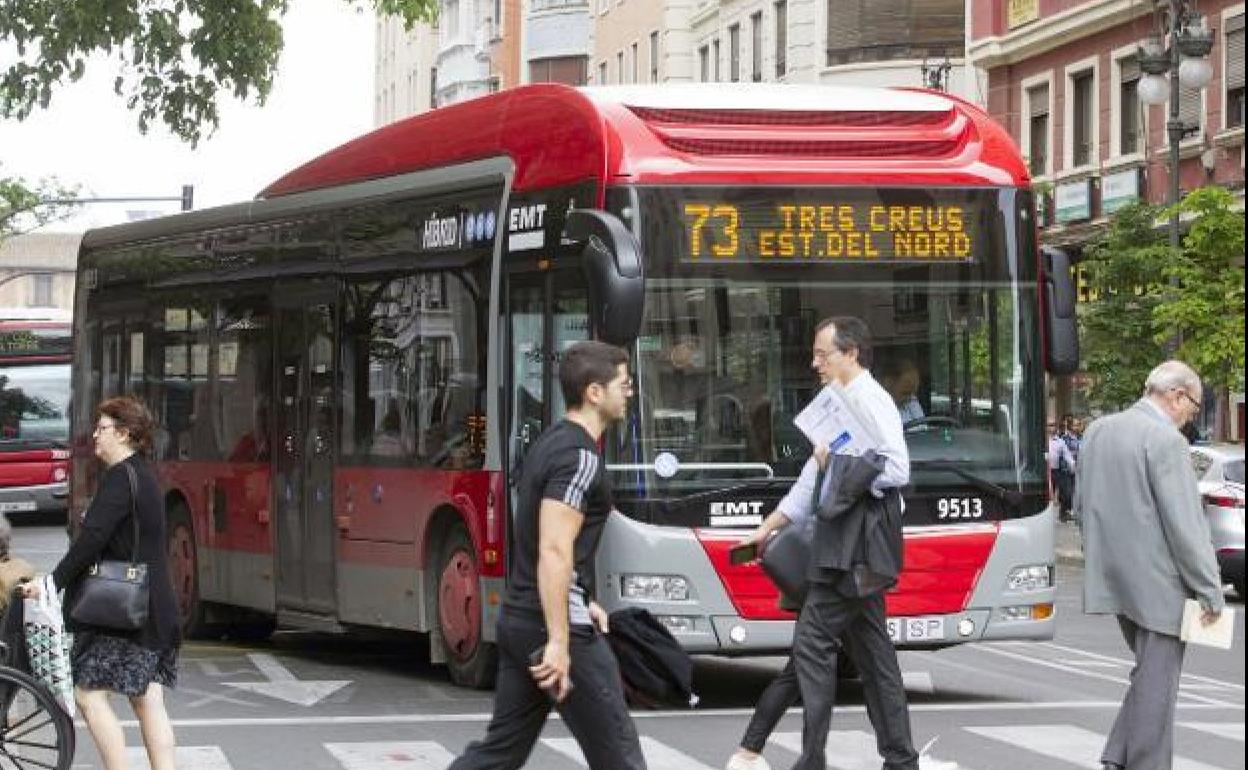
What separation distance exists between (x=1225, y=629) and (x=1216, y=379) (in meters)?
20.6

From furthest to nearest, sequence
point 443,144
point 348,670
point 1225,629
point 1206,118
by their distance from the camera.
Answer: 1. point 1206,118
2. point 348,670
3. point 443,144
4. point 1225,629

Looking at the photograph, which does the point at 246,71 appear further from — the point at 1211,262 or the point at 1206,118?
the point at 1206,118

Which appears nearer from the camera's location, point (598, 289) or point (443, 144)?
point (598, 289)

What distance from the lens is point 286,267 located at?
61.9 ft

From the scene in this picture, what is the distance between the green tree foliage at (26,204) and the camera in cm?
6244

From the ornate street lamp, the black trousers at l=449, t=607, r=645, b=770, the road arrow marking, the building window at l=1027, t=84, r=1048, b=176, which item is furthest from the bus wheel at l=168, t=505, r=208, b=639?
the building window at l=1027, t=84, r=1048, b=176

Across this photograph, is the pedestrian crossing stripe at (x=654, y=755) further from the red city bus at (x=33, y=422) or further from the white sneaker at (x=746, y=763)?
the red city bus at (x=33, y=422)

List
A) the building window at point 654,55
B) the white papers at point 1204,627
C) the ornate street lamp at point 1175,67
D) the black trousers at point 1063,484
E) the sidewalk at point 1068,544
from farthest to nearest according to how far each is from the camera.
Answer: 1. the building window at point 654,55
2. the black trousers at point 1063,484
3. the sidewalk at point 1068,544
4. the ornate street lamp at point 1175,67
5. the white papers at point 1204,627

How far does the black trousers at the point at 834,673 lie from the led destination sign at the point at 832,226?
3559mm

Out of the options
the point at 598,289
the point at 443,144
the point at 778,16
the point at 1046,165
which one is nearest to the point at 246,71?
the point at 443,144

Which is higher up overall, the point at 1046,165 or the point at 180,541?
the point at 1046,165

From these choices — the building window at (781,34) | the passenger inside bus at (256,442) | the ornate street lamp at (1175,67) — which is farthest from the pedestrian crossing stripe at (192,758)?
the building window at (781,34)

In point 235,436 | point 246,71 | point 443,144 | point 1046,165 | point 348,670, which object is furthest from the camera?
point 1046,165

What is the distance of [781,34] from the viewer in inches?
2375
